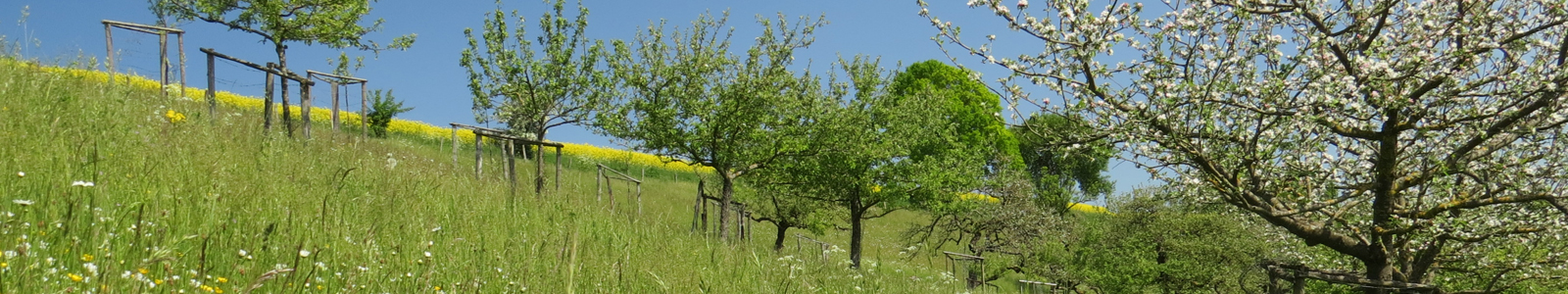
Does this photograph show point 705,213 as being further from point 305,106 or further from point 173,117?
point 173,117

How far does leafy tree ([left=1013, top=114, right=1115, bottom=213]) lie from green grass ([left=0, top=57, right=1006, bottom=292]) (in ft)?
6.38

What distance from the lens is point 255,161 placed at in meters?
9.26

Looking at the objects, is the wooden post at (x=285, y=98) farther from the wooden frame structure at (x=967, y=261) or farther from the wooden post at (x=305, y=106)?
the wooden frame structure at (x=967, y=261)

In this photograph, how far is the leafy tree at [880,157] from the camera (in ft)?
Result: 68.5

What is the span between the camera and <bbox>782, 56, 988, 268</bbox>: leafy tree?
2088cm

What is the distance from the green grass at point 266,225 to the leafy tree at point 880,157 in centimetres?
929

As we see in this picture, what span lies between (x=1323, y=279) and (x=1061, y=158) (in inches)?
241

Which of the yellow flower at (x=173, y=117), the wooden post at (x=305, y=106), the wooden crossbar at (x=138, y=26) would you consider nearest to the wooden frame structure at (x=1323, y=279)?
the wooden post at (x=305, y=106)

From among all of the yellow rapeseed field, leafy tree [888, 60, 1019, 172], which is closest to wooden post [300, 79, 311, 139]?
the yellow rapeseed field

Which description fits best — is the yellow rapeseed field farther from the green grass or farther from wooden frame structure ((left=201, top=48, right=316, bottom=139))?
the green grass

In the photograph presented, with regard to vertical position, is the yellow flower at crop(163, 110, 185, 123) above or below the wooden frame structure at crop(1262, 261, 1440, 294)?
above

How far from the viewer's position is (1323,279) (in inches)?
541

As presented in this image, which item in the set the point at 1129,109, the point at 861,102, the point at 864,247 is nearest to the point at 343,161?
the point at 1129,109

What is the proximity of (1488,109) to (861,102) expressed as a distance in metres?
12.9
